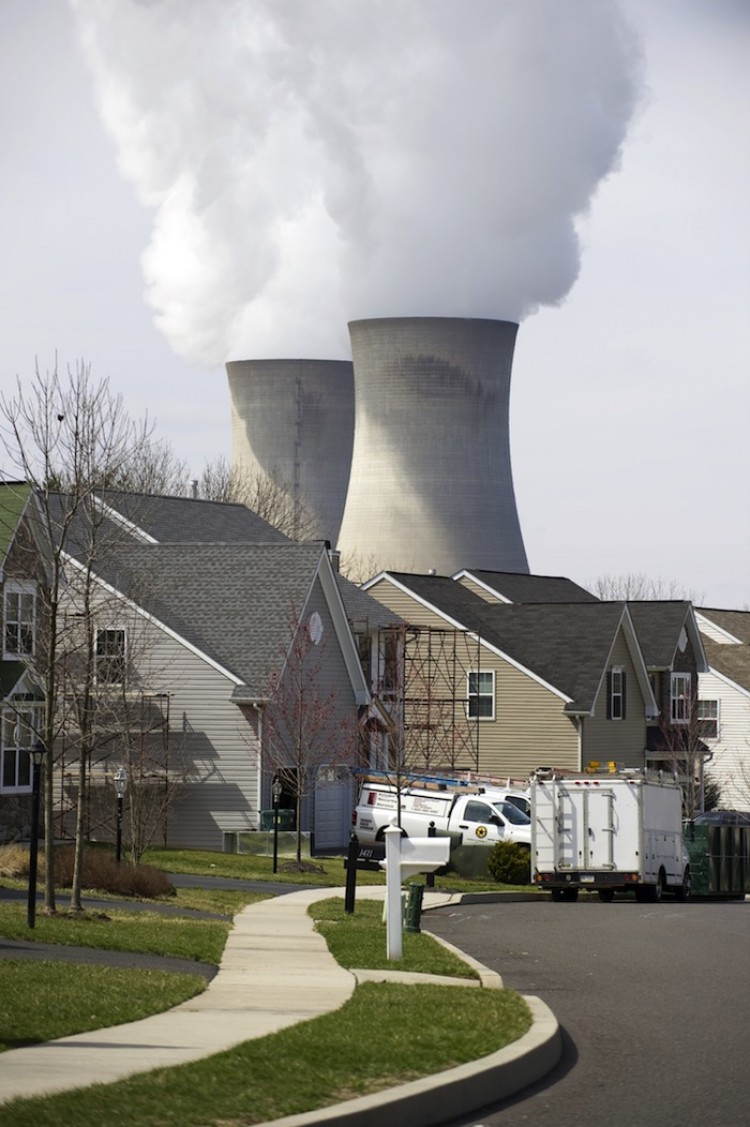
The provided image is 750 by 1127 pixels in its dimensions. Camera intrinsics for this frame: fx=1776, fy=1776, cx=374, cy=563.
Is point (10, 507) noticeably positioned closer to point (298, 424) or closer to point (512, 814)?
point (512, 814)

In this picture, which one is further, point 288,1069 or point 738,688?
point 738,688

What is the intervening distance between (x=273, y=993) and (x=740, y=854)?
26.1 meters

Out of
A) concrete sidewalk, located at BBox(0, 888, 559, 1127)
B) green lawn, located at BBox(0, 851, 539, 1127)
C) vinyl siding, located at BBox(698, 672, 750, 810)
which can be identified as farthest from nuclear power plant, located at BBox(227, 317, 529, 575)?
concrete sidewalk, located at BBox(0, 888, 559, 1127)

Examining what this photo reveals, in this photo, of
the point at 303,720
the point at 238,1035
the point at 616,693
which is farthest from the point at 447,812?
the point at 238,1035

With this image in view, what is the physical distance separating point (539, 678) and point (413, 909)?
3159 cm

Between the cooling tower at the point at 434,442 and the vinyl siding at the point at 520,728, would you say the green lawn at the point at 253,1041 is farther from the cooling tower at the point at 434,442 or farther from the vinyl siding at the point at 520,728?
the cooling tower at the point at 434,442

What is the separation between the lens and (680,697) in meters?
59.3

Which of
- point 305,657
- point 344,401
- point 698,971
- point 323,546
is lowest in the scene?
point 698,971

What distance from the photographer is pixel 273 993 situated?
1391cm

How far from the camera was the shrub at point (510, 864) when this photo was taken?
117 ft

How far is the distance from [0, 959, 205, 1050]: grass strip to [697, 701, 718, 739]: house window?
47791mm

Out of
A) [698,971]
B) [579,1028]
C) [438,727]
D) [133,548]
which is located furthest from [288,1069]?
[438,727]

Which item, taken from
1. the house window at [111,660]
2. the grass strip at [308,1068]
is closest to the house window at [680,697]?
the house window at [111,660]

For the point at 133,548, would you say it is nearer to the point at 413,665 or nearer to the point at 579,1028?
the point at 413,665
